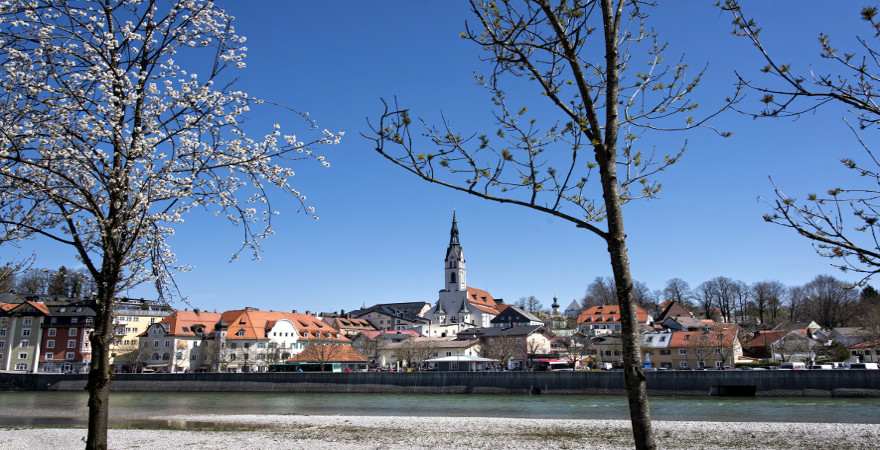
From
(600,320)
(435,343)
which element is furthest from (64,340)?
(600,320)

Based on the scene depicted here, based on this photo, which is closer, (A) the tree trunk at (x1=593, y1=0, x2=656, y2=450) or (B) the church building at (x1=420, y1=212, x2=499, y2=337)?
(A) the tree trunk at (x1=593, y1=0, x2=656, y2=450)

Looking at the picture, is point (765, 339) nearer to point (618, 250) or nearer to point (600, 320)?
point (600, 320)

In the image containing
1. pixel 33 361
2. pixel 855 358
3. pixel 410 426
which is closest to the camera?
pixel 410 426

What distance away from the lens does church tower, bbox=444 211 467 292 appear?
406ft

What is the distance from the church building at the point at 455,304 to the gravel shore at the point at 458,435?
306 ft

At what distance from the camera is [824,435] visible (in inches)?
806

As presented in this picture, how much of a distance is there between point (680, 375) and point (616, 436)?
27614mm

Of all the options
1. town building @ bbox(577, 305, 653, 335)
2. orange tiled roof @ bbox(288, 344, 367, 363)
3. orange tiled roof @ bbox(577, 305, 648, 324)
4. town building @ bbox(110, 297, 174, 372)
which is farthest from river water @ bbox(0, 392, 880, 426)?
orange tiled roof @ bbox(577, 305, 648, 324)

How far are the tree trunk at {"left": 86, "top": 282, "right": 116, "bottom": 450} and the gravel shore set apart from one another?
11551 mm

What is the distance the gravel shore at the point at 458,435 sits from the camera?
1897 centimetres

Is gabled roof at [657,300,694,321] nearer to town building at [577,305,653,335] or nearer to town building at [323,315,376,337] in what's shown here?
town building at [577,305,653,335]

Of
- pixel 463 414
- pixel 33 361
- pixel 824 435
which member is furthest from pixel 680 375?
pixel 33 361

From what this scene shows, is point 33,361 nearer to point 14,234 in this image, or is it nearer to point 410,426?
point 410,426

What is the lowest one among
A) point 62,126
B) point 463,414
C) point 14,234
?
point 463,414
